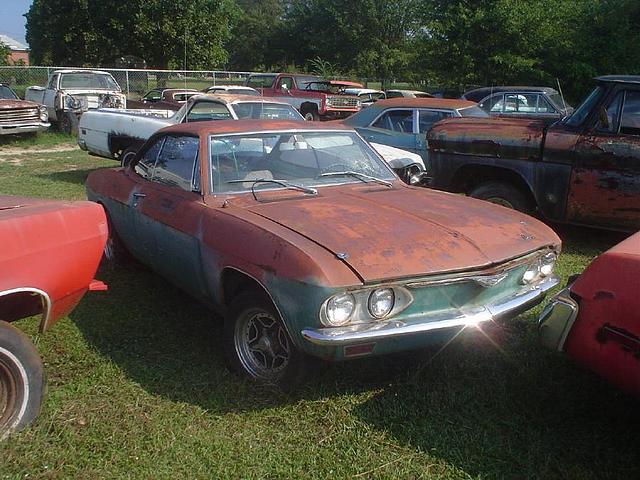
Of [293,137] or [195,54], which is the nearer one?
[293,137]

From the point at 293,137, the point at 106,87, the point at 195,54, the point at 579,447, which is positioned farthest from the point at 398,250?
the point at 195,54

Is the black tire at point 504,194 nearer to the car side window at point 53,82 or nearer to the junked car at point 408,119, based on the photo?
the junked car at point 408,119

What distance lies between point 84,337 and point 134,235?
0.93 m

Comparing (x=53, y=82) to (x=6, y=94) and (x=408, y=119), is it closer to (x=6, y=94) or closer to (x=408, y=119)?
(x=6, y=94)

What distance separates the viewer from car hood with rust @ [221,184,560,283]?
313 centimetres

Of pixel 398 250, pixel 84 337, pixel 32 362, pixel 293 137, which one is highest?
pixel 293 137

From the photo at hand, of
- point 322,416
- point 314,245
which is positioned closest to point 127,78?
point 314,245

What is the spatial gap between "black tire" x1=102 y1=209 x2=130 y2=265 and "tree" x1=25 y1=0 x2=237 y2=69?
28717mm

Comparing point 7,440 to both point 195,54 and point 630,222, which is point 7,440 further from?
point 195,54

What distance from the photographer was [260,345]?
349cm

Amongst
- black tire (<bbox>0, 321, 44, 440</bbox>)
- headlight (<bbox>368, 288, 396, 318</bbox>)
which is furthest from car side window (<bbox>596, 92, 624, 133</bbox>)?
black tire (<bbox>0, 321, 44, 440</bbox>)

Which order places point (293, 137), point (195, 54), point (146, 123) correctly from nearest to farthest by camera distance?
point (293, 137) → point (146, 123) → point (195, 54)

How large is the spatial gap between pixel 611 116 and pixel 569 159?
1.78ft

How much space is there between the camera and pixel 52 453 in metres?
2.88
